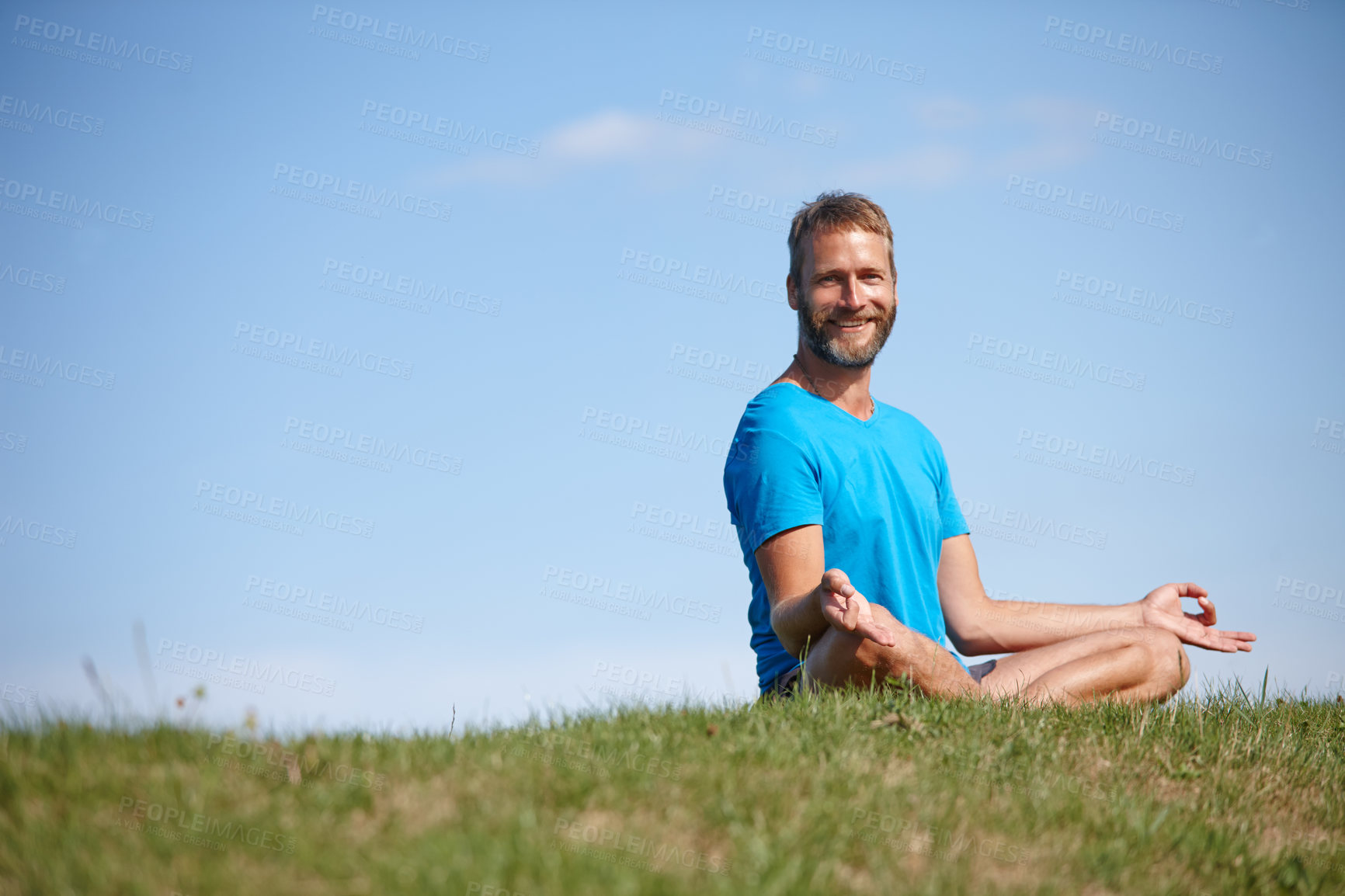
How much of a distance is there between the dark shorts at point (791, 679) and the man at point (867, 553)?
1 centimetres

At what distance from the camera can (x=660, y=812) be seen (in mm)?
3715

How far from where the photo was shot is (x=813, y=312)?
6.85 m

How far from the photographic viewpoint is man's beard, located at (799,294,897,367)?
6801 millimetres

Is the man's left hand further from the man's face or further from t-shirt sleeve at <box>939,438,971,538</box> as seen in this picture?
the man's face

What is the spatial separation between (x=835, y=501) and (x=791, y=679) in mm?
1123

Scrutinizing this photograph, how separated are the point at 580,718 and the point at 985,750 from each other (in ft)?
6.48

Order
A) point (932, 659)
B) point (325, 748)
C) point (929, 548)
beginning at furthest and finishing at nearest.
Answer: point (929, 548) < point (932, 659) < point (325, 748)

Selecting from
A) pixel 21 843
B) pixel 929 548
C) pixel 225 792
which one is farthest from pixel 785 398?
pixel 21 843

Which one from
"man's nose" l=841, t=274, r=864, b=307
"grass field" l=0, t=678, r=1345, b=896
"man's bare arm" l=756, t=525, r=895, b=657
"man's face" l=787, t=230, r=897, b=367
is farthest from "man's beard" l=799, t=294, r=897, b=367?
"grass field" l=0, t=678, r=1345, b=896

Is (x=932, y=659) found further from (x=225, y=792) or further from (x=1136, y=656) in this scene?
(x=225, y=792)

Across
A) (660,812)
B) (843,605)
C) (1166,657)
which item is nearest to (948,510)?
(1166,657)

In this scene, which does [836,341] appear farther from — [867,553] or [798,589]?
[798,589]

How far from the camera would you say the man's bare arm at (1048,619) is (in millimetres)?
6938

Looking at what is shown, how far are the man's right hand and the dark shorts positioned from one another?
33.5 inches
